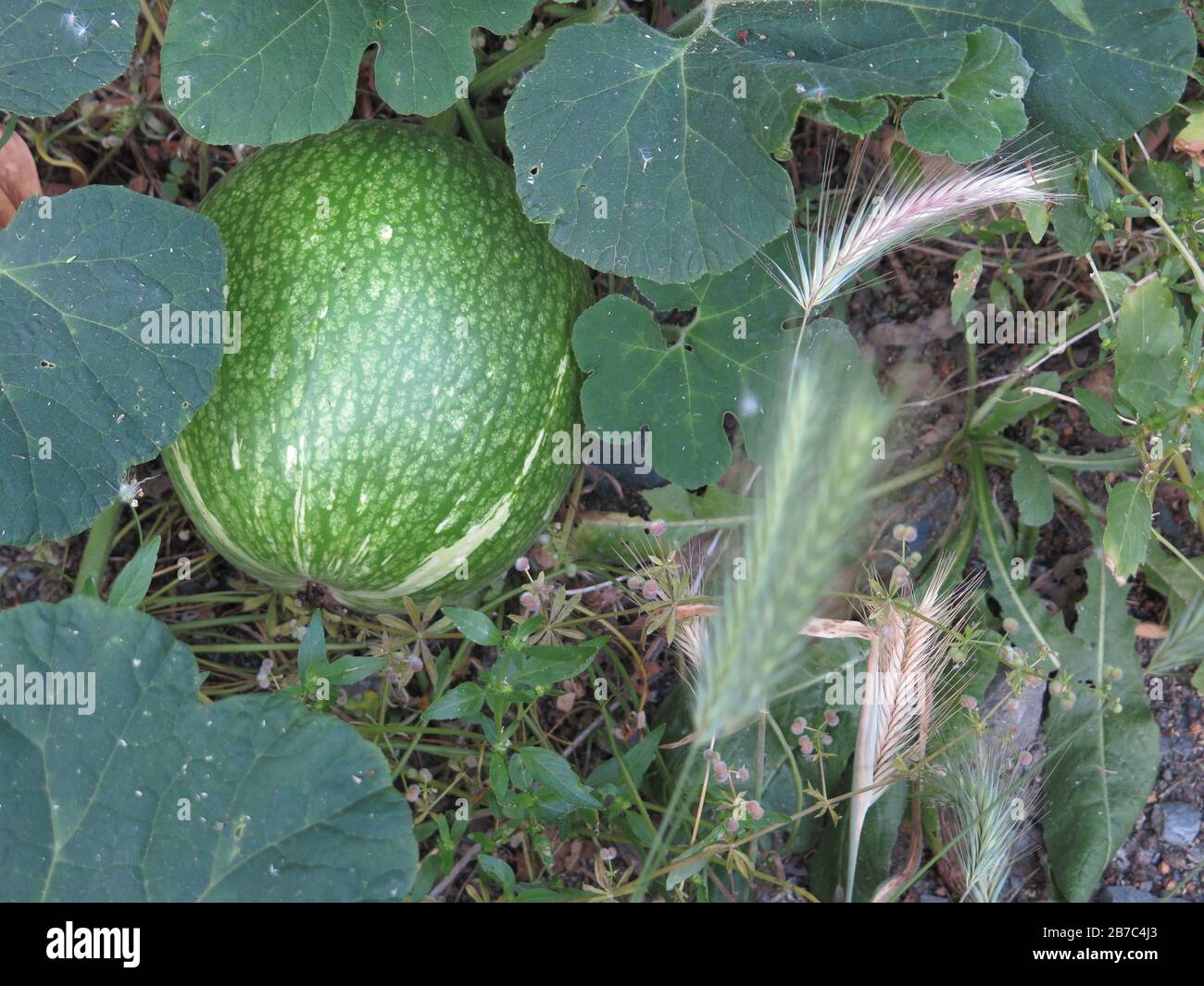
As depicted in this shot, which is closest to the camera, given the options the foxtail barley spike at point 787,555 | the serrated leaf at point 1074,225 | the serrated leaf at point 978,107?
the foxtail barley spike at point 787,555

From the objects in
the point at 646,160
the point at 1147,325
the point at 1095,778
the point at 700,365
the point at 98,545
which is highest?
the point at 646,160

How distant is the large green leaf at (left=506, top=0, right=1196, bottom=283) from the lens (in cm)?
192

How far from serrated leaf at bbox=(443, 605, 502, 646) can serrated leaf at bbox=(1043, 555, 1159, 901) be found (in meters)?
1.35

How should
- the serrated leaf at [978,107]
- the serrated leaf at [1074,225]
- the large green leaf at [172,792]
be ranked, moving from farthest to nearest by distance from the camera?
the serrated leaf at [1074,225] → the serrated leaf at [978,107] → the large green leaf at [172,792]

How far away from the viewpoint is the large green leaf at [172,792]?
174 cm

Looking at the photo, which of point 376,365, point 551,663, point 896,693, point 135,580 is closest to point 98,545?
point 135,580

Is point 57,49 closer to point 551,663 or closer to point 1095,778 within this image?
point 551,663

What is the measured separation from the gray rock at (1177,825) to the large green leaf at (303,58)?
2340 millimetres

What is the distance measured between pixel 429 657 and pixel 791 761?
0.79 metres

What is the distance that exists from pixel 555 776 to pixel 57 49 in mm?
1697

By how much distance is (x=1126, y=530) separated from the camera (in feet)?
6.84

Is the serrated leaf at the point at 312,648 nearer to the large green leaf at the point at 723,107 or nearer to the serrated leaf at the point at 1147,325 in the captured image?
the large green leaf at the point at 723,107

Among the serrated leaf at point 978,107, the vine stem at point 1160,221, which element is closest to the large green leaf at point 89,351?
the serrated leaf at point 978,107

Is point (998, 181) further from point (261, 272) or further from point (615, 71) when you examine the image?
point (261, 272)
